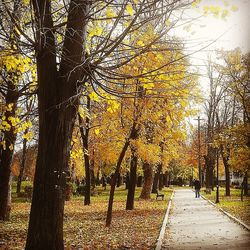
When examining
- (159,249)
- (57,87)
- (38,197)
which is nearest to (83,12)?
(57,87)

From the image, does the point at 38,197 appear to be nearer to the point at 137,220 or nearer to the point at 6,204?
the point at 6,204

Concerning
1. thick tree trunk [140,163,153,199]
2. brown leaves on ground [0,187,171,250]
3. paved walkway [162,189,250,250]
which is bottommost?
brown leaves on ground [0,187,171,250]

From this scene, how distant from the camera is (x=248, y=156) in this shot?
1741cm

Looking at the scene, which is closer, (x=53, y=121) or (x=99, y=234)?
(x=53, y=121)

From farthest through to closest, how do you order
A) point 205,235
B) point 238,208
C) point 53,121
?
point 238,208 → point 205,235 → point 53,121

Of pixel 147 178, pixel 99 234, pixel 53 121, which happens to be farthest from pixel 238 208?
pixel 53 121

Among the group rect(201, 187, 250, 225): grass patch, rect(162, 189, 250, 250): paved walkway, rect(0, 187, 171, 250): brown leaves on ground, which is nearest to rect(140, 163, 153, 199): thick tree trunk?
rect(201, 187, 250, 225): grass patch

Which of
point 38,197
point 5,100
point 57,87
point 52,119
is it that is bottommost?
point 38,197

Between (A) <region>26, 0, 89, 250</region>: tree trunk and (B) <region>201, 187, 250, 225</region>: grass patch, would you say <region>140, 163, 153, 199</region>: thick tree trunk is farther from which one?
(A) <region>26, 0, 89, 250</region>: tree trunk

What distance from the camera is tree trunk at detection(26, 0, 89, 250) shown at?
18.2ft

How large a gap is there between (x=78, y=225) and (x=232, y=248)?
21.0 feet

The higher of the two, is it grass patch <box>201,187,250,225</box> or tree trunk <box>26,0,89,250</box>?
tree trunk <box>26,0,89,250</box>

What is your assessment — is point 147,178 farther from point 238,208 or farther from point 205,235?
point 205,235

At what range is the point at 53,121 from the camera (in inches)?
227
